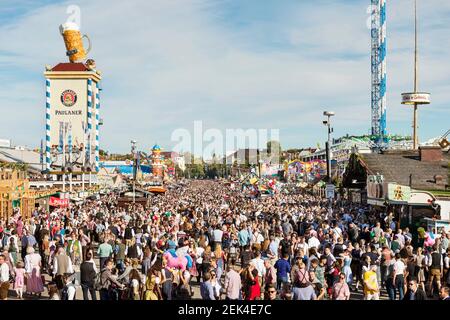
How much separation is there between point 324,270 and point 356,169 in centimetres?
2667

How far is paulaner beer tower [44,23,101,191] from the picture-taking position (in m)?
80.4

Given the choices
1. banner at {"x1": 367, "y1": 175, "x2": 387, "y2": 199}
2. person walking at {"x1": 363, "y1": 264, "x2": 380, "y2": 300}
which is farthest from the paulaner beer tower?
person walking at {"x1": 363, "y1": 264, "x2": 380, "y2": 300}

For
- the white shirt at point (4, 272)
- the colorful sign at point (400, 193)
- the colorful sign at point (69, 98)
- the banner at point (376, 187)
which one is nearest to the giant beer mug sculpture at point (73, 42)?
the colorful sign at point (69, 98)

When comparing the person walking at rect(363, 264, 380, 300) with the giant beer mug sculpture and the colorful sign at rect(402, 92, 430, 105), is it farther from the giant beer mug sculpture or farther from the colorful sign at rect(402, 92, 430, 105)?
the giant beer mug sculpture

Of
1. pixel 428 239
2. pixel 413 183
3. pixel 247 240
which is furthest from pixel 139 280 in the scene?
pixel 413 183

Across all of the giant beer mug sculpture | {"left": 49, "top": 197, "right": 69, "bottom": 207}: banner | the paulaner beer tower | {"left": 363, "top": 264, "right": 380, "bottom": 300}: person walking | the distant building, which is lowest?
{"left": 49, "top": 197, "right": 69, "bottom": 207}: banner

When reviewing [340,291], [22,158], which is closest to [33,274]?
[340,291]

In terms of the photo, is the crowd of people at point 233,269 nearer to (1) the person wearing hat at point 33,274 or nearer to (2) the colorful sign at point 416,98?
(1) the person wearing hat at point 33,274

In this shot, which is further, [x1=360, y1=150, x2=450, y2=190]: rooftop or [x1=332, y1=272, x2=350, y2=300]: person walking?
[x1=360, y1=150, x2=450, y2=190]: rooftop

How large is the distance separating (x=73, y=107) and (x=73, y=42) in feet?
30.1

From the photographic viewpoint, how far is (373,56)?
107 m

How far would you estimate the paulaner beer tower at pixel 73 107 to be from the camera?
80.4 meters
